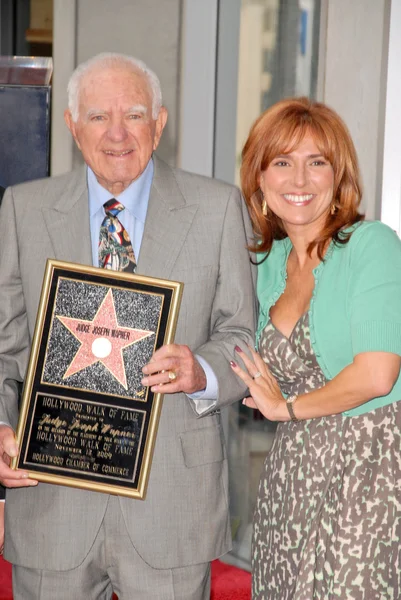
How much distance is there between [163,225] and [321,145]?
0.52 m

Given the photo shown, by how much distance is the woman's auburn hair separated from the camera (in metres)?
2.51

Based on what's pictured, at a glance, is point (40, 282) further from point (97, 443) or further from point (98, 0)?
point (98, 0)

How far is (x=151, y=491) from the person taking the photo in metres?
2.29

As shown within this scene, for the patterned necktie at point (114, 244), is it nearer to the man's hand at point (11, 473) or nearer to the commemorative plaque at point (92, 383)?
the commemorative plaque at point (92, 383)

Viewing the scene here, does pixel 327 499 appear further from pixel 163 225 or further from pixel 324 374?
pixel 163 225

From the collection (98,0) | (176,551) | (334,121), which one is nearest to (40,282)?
(176,551)

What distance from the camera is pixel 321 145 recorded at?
250cm

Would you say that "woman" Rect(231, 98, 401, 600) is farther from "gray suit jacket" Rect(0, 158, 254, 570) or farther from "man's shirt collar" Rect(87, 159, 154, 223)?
"man's shirt collar" Rect(87, 159, 154, 223)

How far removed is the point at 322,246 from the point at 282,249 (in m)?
0.20

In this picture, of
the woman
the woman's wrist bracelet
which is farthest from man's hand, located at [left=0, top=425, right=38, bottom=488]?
the woman's wrist bracelet

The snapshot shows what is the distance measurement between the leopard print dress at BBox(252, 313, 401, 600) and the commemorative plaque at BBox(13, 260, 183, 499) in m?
0.51

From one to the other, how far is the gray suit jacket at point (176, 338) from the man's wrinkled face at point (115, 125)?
0.29 ft

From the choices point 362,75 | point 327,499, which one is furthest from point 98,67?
point 362,75

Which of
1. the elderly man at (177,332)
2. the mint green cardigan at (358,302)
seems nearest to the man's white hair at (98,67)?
the elderly man at (177,332)
